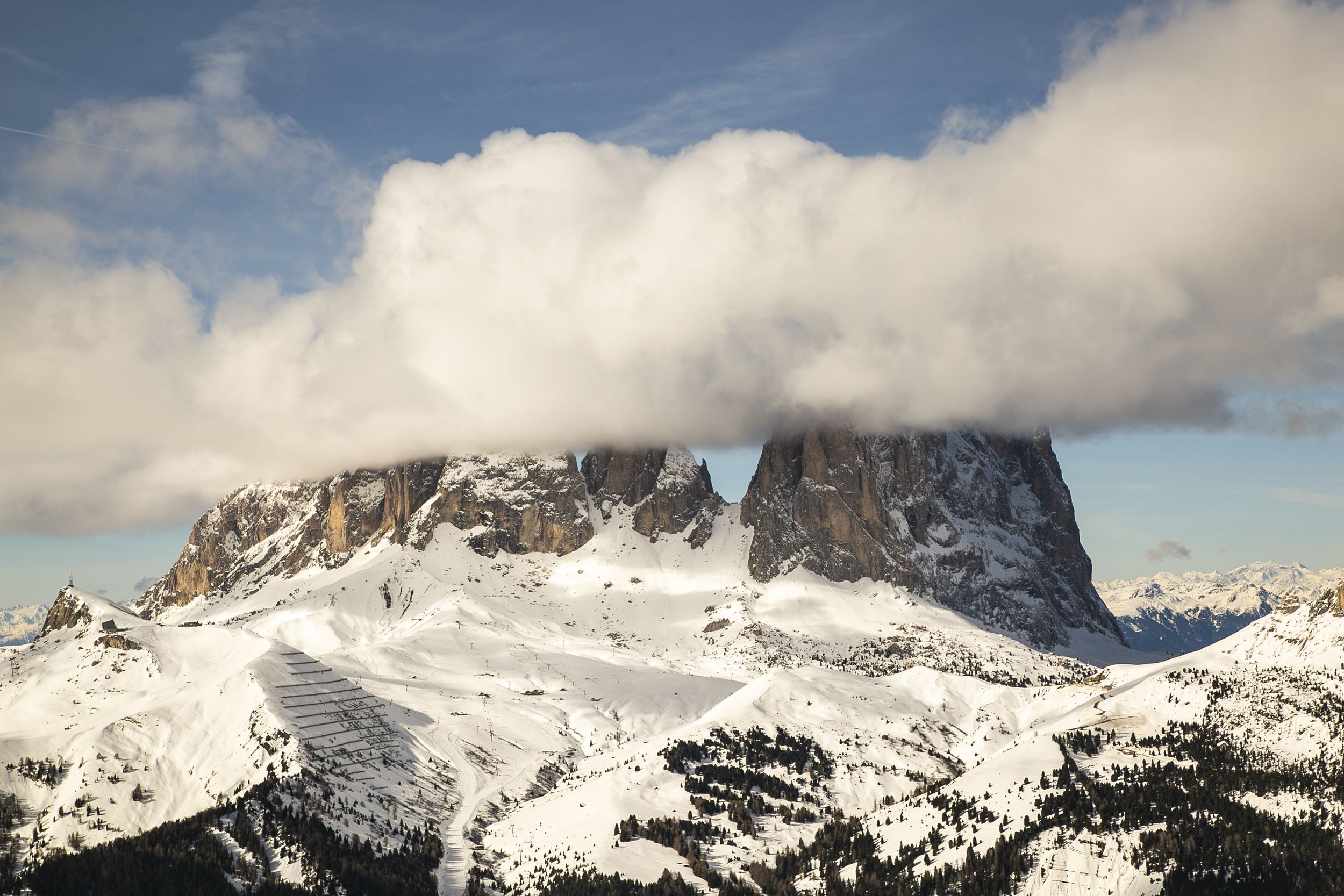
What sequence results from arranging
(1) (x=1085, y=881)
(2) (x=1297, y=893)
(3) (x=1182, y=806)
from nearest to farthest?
Result: (2) (x=1297, y=893) < (1) (x=1085, y=881) < (3) (x=1182, y=806)

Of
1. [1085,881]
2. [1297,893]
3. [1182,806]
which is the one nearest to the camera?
[1297,893]

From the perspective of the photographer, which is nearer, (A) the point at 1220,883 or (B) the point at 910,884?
(A) the point at 1220,883

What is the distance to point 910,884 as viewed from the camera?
19825 cm

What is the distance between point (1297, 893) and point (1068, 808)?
38734 millimetres

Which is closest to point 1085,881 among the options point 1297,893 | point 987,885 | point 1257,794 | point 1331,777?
point 987,885

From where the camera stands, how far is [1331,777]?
199 metres

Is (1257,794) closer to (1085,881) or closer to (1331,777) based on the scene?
(1331,777)

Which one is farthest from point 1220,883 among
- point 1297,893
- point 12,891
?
point 12,891

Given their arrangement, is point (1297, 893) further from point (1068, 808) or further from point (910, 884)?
point (910, 884)

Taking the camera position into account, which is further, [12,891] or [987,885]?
[12,891]

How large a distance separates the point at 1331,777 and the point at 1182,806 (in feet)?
103

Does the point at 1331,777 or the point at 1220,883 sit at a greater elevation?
the point at 1331,777

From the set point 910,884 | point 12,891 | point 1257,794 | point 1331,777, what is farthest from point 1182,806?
point 12,891

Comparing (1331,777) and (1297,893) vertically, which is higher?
(1331,777)
